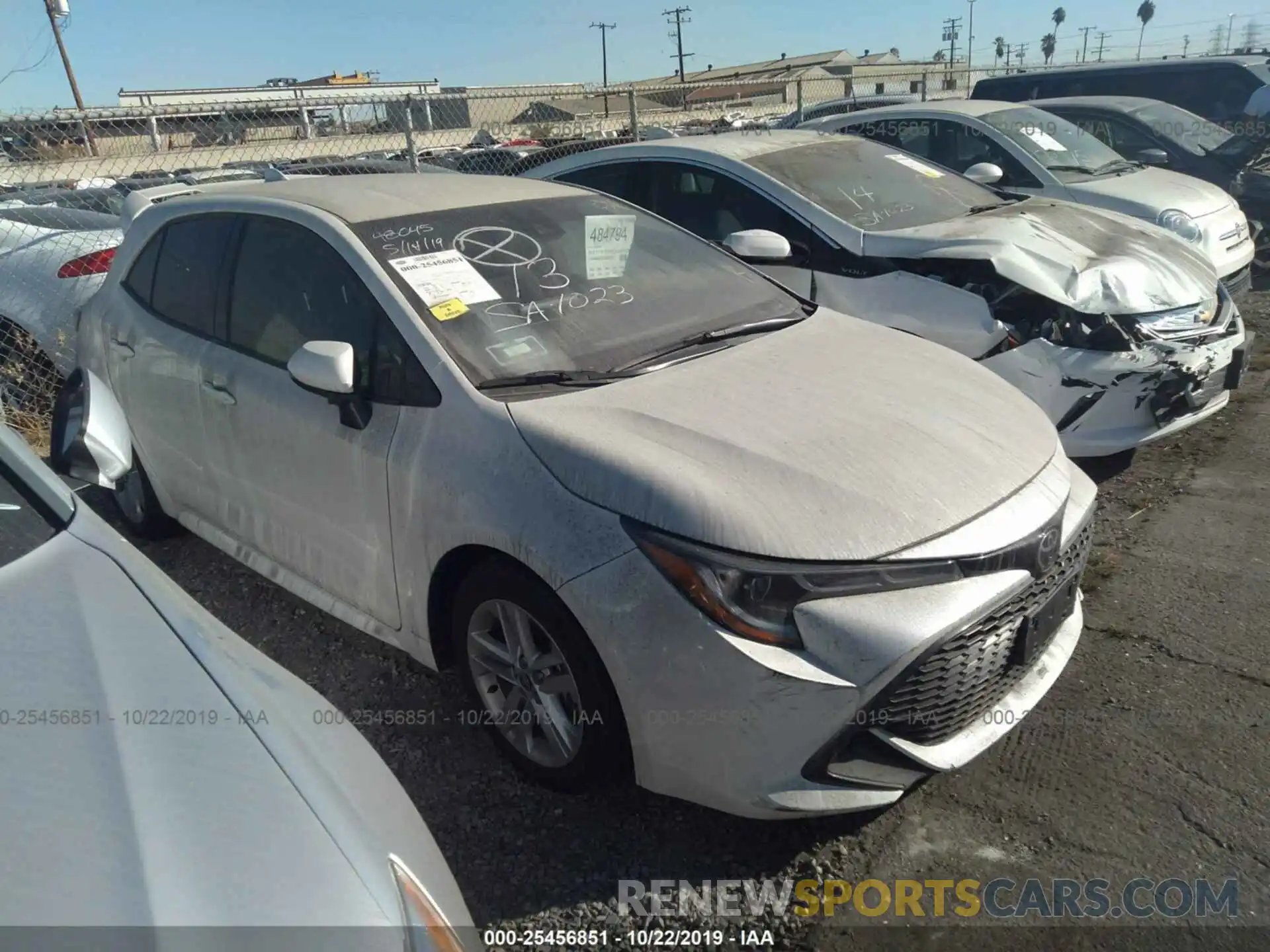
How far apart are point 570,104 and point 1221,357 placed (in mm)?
33539

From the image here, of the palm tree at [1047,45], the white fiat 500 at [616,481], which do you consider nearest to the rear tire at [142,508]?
the white fiat 500 at [616,481]

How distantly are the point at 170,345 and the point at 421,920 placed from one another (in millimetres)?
2981

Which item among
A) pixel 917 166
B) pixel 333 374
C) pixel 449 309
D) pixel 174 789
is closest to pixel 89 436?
pixel 333 374

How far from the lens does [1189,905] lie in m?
2.26

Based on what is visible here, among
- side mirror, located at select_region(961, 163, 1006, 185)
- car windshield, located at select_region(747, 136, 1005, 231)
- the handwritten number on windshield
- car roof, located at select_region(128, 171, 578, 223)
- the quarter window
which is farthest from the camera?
side mirror, located at select_region(961, 163, 1006, 185)

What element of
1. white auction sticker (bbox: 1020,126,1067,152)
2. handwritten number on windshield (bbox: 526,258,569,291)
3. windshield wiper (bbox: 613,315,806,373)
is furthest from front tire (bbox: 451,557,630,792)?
white auction sticker (bbox: 1020,126,1067,152)

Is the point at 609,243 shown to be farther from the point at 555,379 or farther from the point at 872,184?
the point at 872,184

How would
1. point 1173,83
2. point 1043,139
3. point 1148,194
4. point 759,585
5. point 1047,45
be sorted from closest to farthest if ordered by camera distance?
point 759,585 < point 1148,194 < point 1043,139 < point 1173,83 < point 1047,45

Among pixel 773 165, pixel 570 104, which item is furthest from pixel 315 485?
pixel 570 104

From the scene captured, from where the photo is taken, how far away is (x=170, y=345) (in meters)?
3.71

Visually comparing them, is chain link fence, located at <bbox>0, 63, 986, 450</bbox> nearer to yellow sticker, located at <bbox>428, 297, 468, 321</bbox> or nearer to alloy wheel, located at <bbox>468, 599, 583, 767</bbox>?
yellow sticker, located at <bbox>428, 297, 468, 321</bbox>

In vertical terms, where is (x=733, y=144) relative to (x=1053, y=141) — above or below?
above

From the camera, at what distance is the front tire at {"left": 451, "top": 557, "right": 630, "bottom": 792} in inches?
93.4

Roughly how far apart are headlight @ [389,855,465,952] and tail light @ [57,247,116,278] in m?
5.90
